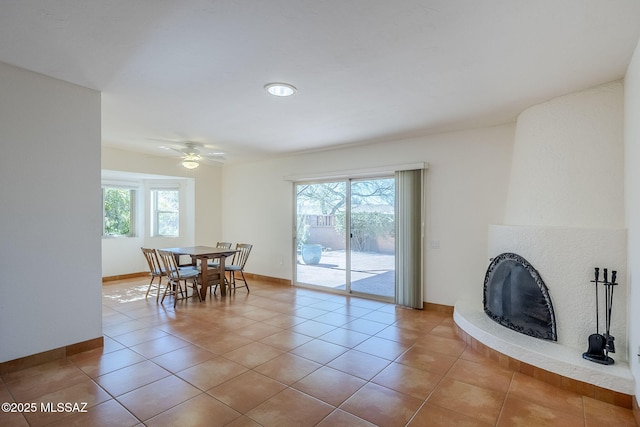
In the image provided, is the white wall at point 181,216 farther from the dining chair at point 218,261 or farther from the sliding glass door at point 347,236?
the sliding glass door at point 347,236

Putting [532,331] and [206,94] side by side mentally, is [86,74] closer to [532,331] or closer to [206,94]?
[206,94]

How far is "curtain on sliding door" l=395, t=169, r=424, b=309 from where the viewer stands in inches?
181

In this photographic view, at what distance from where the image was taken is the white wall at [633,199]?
2156 millimetres

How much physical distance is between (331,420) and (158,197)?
651 centimetres

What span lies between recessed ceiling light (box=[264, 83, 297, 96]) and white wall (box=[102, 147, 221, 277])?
13.9 feet

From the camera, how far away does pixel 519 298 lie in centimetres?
312

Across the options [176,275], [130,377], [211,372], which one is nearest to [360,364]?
[211,372]

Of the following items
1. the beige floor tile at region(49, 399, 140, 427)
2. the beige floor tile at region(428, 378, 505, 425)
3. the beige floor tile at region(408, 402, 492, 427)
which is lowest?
the beige floor tile at region(428, 378, 505, 425)

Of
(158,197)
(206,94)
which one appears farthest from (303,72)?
(158,197)

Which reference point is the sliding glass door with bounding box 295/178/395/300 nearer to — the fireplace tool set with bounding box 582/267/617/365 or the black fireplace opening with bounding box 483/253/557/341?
the black fireplace opening with bounding box 483/253/557/341

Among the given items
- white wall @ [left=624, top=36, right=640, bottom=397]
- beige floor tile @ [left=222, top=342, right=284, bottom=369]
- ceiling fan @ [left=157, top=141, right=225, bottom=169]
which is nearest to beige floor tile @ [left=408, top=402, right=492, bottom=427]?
white wall @ [left=624, top=36, right=640, bottom=397]

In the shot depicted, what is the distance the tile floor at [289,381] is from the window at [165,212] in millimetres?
3483

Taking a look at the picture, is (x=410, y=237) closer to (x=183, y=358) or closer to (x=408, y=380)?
(x=408, y=380)

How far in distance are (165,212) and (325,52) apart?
6.11 m
